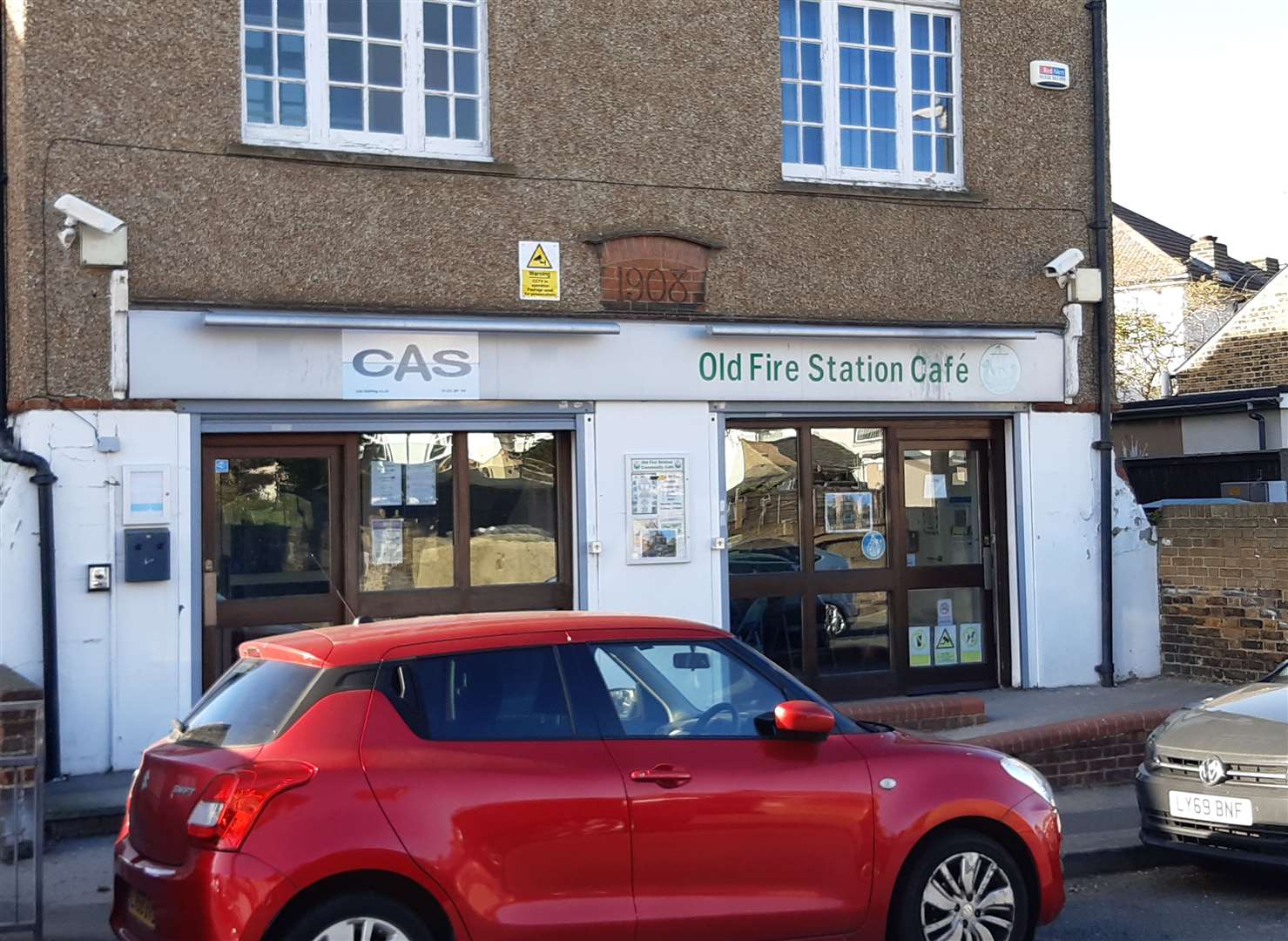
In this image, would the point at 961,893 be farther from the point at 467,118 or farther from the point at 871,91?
the point at 871,91

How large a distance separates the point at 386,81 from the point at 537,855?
6.62 m

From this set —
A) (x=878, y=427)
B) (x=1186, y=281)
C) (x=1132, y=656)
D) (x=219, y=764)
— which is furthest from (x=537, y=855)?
(x=1186, y=281)

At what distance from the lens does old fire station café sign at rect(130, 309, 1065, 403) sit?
30.3ft

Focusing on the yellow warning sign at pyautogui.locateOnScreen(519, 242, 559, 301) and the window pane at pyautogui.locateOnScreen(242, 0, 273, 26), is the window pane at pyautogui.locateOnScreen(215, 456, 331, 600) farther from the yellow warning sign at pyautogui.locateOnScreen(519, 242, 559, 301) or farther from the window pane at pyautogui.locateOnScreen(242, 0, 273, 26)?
the window pane at pyautogui.locateOnScreen(242, 0, 273, 26)

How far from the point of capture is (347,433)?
9883 millimetres

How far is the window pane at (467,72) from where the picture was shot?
10.3 m

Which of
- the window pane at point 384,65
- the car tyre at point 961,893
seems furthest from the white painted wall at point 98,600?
the car tyre at point 961,893

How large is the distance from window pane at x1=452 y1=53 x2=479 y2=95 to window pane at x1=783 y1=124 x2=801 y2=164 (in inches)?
97.4

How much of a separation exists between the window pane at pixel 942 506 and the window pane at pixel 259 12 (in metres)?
5.78

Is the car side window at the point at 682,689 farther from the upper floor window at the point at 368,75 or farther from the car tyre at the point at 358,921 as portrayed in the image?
the upper floor window at the point at 368,75

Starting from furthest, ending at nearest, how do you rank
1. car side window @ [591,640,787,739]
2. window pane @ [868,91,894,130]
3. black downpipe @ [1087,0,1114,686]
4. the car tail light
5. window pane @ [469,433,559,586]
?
black downpipe @ [1087,0,1114,686]
window pane @ [868,91,894,130]
window pane @ [469,433,559,586]
car side window @ [591,640,787,739]
the car tail light

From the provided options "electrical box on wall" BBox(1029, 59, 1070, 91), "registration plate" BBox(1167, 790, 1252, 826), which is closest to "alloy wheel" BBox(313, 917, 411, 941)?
"registration plate" BBox(1167, 790, 1252, 826)

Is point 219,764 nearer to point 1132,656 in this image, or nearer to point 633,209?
point 633,209

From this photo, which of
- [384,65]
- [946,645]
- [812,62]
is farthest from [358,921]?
[812,62]
